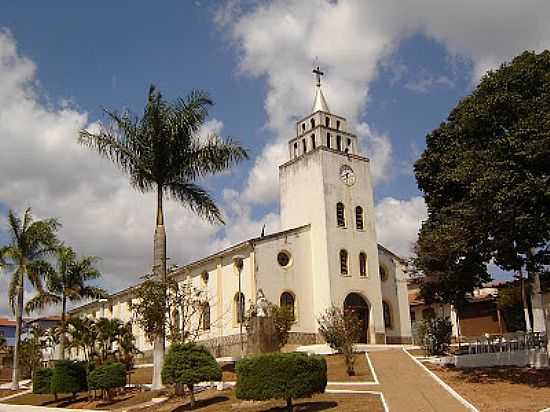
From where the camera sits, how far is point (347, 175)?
3841 centimetres

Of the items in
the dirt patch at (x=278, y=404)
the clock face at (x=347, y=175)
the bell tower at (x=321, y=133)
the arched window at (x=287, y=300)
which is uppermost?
the bell tower at (x=321, y=133)

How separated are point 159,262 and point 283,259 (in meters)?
12.9

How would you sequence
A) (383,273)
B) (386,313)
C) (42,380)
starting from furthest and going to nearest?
1. (383,273)
2. (386,313)
3. (42,380)

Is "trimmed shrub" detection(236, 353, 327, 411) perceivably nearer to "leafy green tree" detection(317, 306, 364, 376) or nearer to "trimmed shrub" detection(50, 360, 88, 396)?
"leafy green tree" detection(317, 306, 364, 376)

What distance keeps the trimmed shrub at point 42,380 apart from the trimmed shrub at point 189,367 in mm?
12228

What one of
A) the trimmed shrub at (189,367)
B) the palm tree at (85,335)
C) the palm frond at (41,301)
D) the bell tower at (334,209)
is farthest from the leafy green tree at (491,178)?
the palm frond at (41,301)

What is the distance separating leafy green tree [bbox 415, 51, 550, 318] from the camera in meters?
18.3

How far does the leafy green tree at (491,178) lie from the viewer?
60.1ft

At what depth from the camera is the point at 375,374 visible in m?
22.9

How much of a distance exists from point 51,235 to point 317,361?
25433 millimetres

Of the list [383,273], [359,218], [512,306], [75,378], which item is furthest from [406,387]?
[512,306]

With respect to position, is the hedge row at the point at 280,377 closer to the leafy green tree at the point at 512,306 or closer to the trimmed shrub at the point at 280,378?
the trimmed shrub at the point at 280,378

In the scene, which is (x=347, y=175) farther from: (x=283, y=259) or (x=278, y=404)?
(x=278, y=404)

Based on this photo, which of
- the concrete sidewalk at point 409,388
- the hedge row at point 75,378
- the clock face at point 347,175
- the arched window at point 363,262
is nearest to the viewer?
the concrete sidewalk at point 409,388
